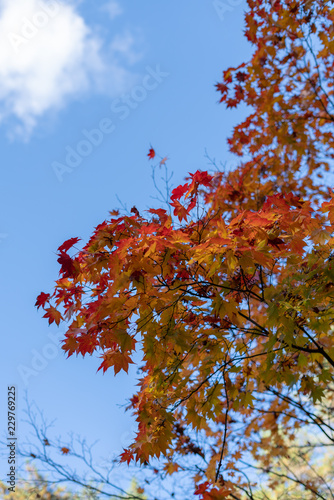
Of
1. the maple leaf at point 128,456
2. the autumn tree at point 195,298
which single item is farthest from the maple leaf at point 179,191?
the maple leaf at point 128,456

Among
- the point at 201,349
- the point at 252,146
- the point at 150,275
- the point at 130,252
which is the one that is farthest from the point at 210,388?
the point at 252,146

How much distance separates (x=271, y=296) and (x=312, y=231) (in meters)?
0.45

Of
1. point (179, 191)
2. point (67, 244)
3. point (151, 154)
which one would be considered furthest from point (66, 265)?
point (151, 154)

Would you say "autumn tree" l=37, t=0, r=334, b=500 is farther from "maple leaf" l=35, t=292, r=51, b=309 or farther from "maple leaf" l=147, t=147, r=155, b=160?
"maple leaf" l=147, t=147, r=155, b=160

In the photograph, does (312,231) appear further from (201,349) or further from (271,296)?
(201,349)

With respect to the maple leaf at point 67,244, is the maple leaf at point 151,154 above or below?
above

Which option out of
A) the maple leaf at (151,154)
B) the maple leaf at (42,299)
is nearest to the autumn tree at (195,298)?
the maple leaf at (42,299)

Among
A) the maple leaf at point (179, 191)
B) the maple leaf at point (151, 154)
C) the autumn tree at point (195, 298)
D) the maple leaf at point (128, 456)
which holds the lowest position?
the maple leaf at point (128, 456)

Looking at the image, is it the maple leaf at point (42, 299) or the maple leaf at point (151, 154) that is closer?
the maple leaf at point (42, 299)

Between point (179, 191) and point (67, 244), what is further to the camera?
point (179, 191)

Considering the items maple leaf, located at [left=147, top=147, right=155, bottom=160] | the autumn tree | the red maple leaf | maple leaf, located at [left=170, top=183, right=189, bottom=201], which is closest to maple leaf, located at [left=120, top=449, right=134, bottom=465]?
the autumn tree

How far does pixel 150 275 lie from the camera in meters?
2.30

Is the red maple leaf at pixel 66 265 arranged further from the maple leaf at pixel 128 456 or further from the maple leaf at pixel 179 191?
the maple leaf at pixel 128 456

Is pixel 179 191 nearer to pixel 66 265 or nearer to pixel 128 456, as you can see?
pixel 66 265
